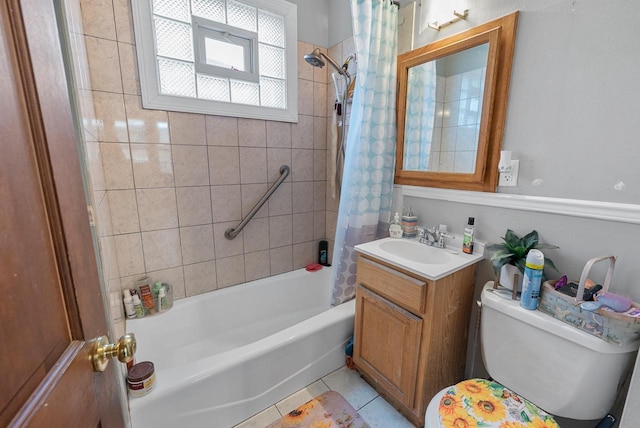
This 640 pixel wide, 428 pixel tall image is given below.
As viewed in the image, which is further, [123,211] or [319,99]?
[319,99]

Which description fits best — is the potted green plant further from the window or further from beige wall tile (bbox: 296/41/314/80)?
beige wall tile (bbox: 296/41/314/80)

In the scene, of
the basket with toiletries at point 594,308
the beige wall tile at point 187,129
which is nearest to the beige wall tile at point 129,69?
the beige wall tile at point 187,129

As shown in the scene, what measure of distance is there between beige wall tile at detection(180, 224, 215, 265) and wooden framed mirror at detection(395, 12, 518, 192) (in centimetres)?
129

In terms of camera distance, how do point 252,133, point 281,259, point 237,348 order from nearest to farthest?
point 237,348, point 252,133, point 281,259

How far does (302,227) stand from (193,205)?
834 mm

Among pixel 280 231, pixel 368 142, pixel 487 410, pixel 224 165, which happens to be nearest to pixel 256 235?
pixel 280 231

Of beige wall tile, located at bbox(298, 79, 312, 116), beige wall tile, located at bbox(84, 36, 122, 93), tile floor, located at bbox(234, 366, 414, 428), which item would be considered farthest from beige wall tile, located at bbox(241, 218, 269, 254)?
beige wall tile, located at bbox(84, 36, 122, 93)

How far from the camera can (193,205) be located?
5.80 feet

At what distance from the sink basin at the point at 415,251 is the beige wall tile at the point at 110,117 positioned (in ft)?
5.05

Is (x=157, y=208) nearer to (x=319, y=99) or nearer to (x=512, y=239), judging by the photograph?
(x=319, y=99)

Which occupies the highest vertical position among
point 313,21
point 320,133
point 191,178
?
point 313,21

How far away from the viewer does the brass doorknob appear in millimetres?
509

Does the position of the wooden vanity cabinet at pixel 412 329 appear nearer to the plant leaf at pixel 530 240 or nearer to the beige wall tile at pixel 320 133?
the plant leaf at pixel 530 240

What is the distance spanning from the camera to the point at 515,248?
3.66 feet
